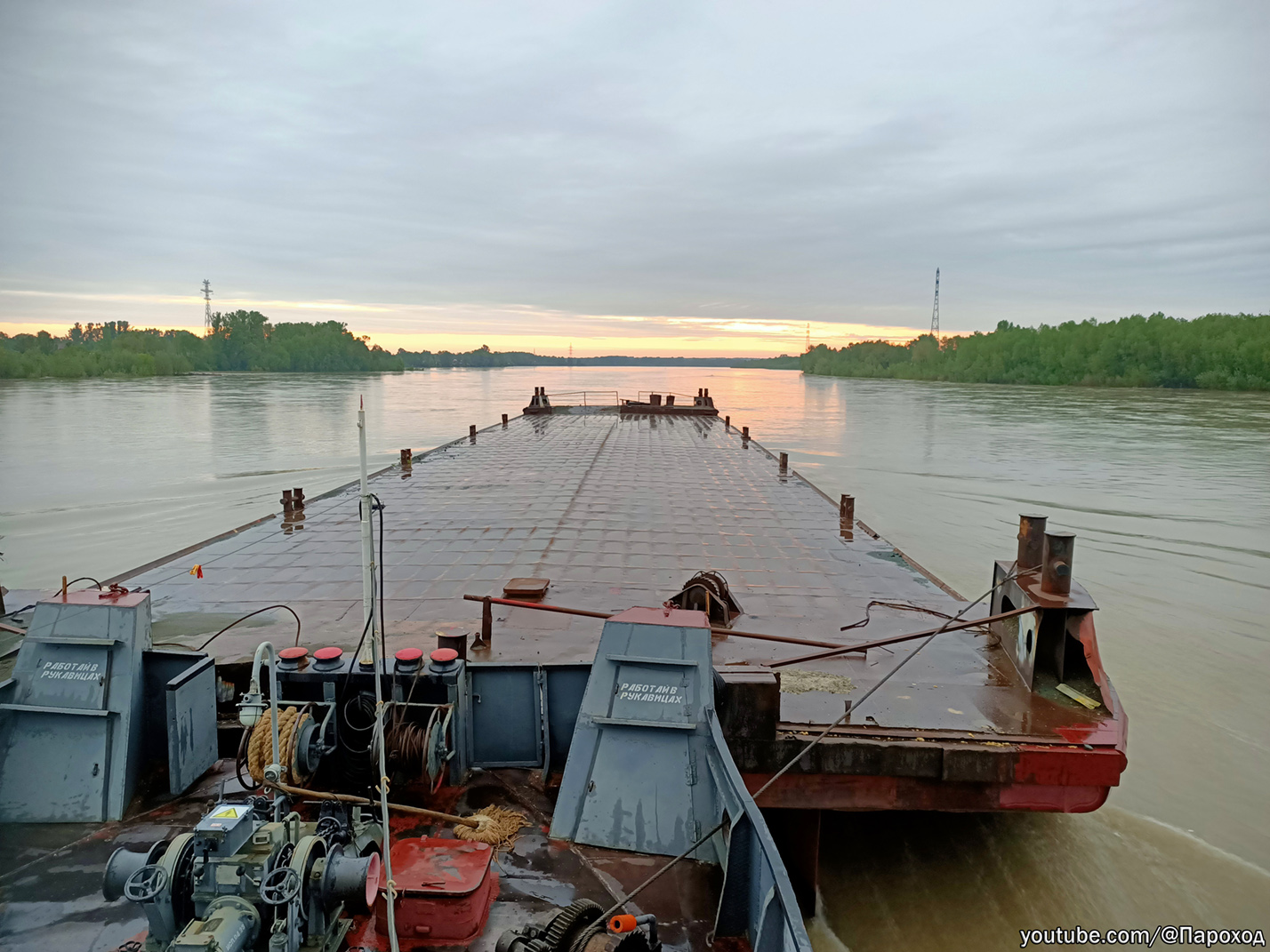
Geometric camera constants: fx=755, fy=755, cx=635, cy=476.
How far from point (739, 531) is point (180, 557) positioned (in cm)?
908

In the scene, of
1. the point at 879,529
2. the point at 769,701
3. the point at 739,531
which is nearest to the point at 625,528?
the point at 739,531

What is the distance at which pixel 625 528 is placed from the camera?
13.7 meters

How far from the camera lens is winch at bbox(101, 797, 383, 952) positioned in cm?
348

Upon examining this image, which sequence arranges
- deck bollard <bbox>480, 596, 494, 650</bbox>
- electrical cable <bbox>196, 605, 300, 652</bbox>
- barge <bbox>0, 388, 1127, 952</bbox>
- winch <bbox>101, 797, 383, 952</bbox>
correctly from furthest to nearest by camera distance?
1. electrical cable <bbox>196, 605, 300, 652</bbox>
2. deck bollard <bbox>480, 596, 494, 650</bbox>
3. barge <bbox>0, 388, 1127, 952</bbox>
4. winch <bbox>101, 797, 383, 952</bbox>

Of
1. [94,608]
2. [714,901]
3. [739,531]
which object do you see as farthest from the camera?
[739,531]

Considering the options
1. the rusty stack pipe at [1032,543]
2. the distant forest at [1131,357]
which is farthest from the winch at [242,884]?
the distant forest at [1131,357]

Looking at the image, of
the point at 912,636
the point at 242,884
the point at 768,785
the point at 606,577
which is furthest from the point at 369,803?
the point at 606,577

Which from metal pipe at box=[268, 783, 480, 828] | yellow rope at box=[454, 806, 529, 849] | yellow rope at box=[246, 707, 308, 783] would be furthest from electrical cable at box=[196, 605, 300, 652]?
yellow rope at box=[454, 806, 529, 849]

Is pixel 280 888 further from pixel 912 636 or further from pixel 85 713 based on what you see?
pixel 912 636

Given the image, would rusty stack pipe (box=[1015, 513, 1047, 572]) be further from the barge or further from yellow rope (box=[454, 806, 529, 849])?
yellow rope (box=[454, 806, 529, 849])

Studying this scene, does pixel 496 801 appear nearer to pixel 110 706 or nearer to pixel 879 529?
pixel 110 706

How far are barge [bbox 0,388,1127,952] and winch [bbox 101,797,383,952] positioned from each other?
0.5 inches

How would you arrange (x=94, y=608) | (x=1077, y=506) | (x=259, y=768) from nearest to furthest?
(x=259, y=768) < (x=94, y=608) < (x=1077, y=506)

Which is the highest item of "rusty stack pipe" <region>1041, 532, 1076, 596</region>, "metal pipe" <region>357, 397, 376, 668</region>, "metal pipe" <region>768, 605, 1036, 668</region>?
"metal pipe" <region>357, 397, 376, 668</region>
